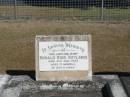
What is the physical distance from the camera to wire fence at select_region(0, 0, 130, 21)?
17203 mm

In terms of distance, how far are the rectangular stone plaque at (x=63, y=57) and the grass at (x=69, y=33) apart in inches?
91.7

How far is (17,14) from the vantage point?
57.8 feet

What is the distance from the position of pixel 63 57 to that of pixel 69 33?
21.0 ft

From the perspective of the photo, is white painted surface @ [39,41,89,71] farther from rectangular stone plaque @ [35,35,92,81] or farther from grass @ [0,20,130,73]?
grass @ [0,20,130,73]

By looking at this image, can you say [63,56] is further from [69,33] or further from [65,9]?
[65,9]

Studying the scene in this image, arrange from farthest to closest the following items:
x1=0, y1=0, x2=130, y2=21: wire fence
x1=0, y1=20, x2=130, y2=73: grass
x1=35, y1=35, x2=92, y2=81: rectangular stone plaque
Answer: x1=0, y1=0, x2=130, y2=21: wire fence, x1=0, y1=20, x2=130, y2=73: grass, x1=35, y1=35, x2=92, y2=81: rectangular stone plaque

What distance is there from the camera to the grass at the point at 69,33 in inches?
416

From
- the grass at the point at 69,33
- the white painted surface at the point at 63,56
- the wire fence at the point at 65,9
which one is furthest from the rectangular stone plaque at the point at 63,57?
the wire fence at the point at 65,9

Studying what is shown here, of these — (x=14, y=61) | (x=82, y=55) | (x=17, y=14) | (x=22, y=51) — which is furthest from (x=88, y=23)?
(x=82, y=55)

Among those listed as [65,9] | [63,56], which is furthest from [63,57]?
[65,9]

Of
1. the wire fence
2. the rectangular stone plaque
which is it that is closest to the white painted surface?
the rectangular stone plaque

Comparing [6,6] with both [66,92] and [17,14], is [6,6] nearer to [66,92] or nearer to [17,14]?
[17,14]

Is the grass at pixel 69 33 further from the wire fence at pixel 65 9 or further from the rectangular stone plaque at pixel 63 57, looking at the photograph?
the rectangular stone plaque at pixel 63 57

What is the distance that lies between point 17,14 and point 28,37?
4.24 metres
